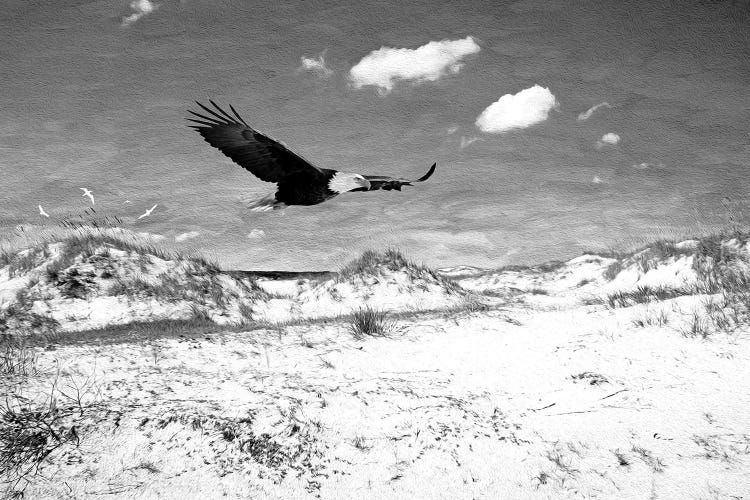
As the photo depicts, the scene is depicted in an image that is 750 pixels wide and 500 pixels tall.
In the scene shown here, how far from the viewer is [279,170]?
498 centimetres

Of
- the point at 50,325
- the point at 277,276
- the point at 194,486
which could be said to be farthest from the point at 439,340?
the point at 277,276

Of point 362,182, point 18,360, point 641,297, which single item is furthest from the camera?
point 641,297

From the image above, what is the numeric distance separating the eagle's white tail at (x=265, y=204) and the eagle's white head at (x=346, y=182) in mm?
645

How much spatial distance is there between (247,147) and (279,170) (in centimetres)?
40

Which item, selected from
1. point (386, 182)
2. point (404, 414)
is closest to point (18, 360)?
point (404, 414)

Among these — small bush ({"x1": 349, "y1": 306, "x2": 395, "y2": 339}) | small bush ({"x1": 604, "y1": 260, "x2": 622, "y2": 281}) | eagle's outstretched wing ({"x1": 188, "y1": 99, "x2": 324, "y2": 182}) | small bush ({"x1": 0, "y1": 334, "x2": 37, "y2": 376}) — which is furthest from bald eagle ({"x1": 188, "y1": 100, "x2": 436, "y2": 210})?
small bush ({"x1": 604, "y1": 260, "x2": 622, "y2": 281})

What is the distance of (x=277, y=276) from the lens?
14148 mm

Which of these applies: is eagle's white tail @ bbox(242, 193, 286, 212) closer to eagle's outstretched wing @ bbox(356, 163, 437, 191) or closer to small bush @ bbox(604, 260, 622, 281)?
eagle's outstretched wing @ bbox(356, 163, 437, 191)

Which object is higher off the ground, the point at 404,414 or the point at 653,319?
the point at 404,414

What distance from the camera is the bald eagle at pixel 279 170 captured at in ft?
15.6

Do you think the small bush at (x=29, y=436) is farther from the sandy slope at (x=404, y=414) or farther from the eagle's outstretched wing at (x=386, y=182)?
the eagle's outstretched wing at (x=386, y=182)

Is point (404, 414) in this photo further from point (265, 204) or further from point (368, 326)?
point (265, 204)

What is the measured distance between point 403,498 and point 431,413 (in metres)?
0.67

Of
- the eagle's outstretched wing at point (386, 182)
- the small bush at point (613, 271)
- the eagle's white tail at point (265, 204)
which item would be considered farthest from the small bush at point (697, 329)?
the small bush at point (613, 271)
